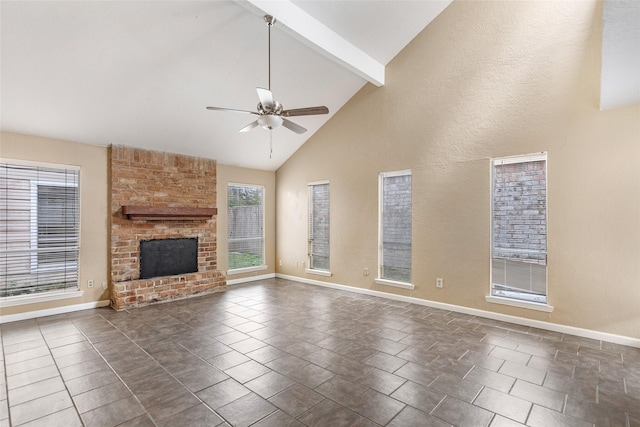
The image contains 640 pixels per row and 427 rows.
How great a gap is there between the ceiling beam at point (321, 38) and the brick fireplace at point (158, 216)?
10.6ft

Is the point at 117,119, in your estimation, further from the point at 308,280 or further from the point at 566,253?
the point at 566,253

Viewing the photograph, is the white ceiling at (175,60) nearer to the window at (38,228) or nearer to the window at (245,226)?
the window at (38,228)

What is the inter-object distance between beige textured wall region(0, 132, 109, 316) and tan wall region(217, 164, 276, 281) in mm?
1983

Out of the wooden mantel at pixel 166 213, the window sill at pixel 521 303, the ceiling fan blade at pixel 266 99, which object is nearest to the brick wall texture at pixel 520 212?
the window sill at pixel 521 303

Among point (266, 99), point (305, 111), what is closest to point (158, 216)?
point (266, 99)

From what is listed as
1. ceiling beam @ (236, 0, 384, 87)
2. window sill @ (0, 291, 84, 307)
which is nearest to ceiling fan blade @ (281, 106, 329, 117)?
ceiling beam @ (236, 0, 384, 87)

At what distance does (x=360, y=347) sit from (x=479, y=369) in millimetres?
1122

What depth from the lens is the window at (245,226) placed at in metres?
6.70

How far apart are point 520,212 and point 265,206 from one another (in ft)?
16.3

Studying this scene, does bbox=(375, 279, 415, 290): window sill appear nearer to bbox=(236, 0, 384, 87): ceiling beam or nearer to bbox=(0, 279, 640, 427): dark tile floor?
bbox=(0, 279, 640, 427): dark tile floor

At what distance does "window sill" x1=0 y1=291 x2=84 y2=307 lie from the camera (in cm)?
423

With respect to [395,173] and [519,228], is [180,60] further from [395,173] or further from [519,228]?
[519,228]

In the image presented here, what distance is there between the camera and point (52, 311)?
4555 mm

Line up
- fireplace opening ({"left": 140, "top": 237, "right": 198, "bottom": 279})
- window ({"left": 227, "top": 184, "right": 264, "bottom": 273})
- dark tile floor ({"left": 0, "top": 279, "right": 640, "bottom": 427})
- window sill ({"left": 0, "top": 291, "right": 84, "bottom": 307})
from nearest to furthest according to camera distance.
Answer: dark tile floor ({"left": 0, "top": 279, "right": 640, "bottom": 427}), window sill ({"left": 0, "top": 291, "right": 84, "bottom": 307}), fireplace opening ({"left": 140, "top": 237, "right": 198, "bottom": 279}), window ({"left": 227, "top": 184, "right": 264, "bottom": 273})
